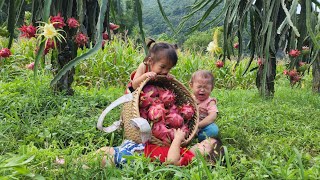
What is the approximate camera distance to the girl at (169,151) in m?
1.87

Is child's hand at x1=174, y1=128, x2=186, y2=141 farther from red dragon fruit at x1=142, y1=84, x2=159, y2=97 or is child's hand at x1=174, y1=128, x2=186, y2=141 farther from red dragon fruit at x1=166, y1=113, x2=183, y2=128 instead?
red dragon fruit at x1=142, y1=84, x2=159, y2=97

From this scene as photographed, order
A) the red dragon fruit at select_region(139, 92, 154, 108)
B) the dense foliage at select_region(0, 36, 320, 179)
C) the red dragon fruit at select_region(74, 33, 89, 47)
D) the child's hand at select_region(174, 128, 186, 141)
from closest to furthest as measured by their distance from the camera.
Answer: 1. the dense foliage at select_region(0, 36, 320, 179)
2. the child's hand at select_region(174, 128, 186, 141)
3. the red dragon fruit at select_region(139, 92, 154, 108)
4. the red dragon fruit at select_region(74, 33, 89, 47)

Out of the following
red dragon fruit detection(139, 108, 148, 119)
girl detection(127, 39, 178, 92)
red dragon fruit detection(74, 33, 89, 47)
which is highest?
red dragon fruit detection(74, 33, 89, 47)

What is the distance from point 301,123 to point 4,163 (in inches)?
84.8

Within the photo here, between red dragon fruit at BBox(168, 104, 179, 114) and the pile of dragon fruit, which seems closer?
the pile of dragon fruit

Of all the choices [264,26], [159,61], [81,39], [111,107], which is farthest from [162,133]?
[264,26]

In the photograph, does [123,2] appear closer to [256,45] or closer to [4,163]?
[4,163]

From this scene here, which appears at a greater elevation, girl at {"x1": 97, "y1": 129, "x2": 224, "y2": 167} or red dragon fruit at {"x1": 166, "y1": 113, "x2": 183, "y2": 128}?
red dragon fruit at {"x1": 166, "y1": 113, "x2": 183, "y2": 128}

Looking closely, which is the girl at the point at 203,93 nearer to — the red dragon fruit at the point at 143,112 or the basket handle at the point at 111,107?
the red dragon fruit at the point at 143,112

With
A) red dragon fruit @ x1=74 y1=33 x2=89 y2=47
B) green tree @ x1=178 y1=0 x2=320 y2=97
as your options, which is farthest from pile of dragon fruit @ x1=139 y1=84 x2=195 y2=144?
green tree @ x1=178 y1=0 x2=320 y2=97

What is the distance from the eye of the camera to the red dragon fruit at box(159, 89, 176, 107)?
2265mm

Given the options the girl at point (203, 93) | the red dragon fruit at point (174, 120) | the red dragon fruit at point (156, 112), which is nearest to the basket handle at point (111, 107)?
the red dragon fruit at point (156, 112)

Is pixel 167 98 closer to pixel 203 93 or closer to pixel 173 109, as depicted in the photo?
pixel 173 109

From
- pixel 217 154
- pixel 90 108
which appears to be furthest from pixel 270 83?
pixel 217 154
